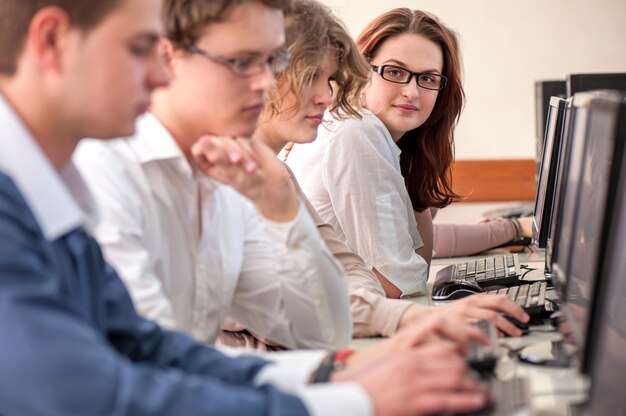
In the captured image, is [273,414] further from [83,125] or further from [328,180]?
[328,180]

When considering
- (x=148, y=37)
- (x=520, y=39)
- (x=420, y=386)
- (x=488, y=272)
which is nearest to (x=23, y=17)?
(x=148, y=37)

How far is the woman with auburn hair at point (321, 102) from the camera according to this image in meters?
2.13

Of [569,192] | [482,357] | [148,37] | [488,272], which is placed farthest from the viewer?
[488,272]

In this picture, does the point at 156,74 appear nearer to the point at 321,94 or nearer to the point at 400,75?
the point at 321,94

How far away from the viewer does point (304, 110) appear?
7.40ft

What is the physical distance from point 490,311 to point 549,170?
697 millimetres

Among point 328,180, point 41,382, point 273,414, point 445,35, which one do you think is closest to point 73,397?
point 41,382

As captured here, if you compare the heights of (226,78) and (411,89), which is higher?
(226,78)

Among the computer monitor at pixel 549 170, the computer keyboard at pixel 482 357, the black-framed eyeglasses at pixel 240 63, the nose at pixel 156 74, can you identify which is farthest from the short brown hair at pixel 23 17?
the computer monitor at pixel 549 170

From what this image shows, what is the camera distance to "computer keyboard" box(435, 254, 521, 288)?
2.56m

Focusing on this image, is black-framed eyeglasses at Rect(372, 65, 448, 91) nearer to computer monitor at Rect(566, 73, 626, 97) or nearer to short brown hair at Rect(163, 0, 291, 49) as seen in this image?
computer monitor at Rect(566, 73, 626, 97)

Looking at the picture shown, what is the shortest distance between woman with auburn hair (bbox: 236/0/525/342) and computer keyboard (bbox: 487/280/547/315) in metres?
0.18

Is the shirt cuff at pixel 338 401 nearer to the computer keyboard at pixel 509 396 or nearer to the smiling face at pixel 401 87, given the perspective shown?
the computer keyboard at pixel 509 396

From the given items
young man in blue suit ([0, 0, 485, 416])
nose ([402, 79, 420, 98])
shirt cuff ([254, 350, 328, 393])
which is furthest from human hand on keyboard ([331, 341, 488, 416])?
nose ([402, 79, 420, 98])
